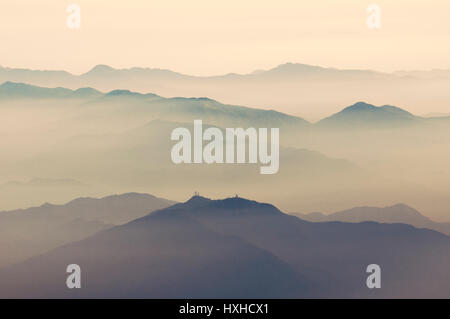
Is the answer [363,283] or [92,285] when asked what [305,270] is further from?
[92,285]

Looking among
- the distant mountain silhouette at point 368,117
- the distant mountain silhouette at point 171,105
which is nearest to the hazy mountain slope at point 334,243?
the distant mountain silhouette at point 171,105

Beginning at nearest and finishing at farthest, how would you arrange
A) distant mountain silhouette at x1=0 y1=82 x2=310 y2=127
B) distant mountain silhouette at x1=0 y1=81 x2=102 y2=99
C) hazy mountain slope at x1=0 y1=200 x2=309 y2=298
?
hazy mountain slope at x1=0 y1=200 x2=309 y2=298 < distant mountain silhouette at x1=0 y1=82 x2=310 y2=127 < distant mountain silhouette at x1=0 y1=81 x2=102 y2=99

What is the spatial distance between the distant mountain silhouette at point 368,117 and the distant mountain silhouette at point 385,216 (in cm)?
413

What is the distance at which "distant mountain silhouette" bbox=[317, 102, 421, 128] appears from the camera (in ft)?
113

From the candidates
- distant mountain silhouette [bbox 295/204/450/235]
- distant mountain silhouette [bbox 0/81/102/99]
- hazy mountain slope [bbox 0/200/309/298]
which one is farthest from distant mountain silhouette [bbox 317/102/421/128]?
distant mountain silhouette [bbox 0/81/102/99]

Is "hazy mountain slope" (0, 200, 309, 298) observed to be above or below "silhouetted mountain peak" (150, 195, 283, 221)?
below

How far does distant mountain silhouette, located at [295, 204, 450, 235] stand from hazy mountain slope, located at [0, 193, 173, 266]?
708 cm

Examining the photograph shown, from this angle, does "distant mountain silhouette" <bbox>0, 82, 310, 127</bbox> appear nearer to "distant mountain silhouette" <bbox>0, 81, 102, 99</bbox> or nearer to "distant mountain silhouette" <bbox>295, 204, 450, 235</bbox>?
"distant mountain silhouette" <bbox>0, 81, 102, 99</bbox>

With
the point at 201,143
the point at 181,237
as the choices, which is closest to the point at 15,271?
the point at 181,237

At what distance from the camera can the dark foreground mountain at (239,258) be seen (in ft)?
100

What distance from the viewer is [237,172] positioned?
104 ft

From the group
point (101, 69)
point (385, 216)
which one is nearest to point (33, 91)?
point (101, 69)

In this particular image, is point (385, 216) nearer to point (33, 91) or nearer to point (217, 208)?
point (217, 208)

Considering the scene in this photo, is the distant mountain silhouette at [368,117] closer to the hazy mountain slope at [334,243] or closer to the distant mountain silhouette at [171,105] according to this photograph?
the distant mountain silhouette at [171,105]
